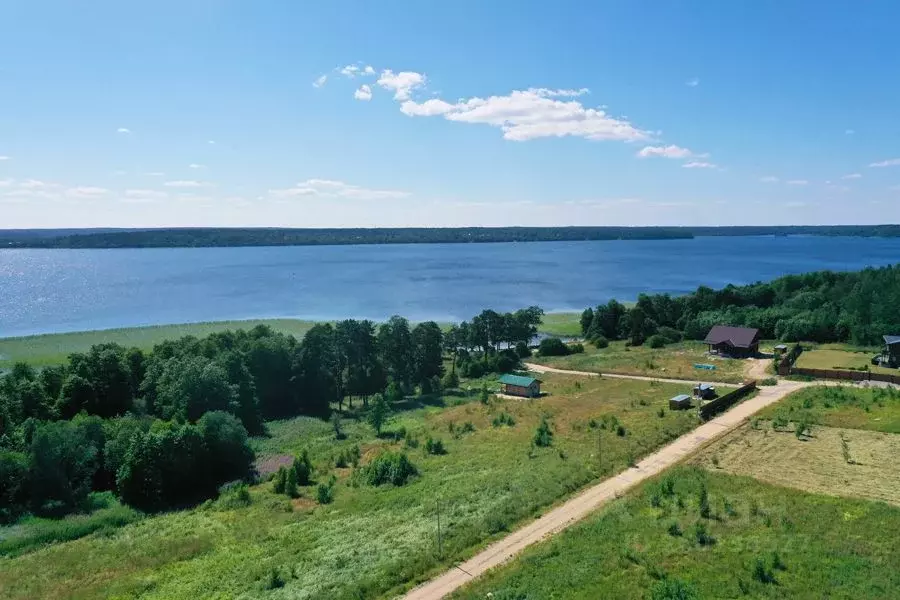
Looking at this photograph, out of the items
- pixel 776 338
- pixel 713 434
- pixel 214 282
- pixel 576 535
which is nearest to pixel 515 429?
pixel 713 434

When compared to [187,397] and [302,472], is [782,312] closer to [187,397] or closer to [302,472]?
[302,472]

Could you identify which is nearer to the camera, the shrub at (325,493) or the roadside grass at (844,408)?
the shrub at (325,493)

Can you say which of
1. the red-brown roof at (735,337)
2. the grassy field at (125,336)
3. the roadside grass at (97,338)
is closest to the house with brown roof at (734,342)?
the red-brown roof at (735,337)

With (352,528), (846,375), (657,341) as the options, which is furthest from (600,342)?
(352,528)

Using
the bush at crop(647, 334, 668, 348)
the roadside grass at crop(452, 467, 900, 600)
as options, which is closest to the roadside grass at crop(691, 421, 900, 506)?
the roadside grass at crop(452, 467, 900, 600)

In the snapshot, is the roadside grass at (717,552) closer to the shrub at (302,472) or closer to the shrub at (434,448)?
the shrub at (434,448)
